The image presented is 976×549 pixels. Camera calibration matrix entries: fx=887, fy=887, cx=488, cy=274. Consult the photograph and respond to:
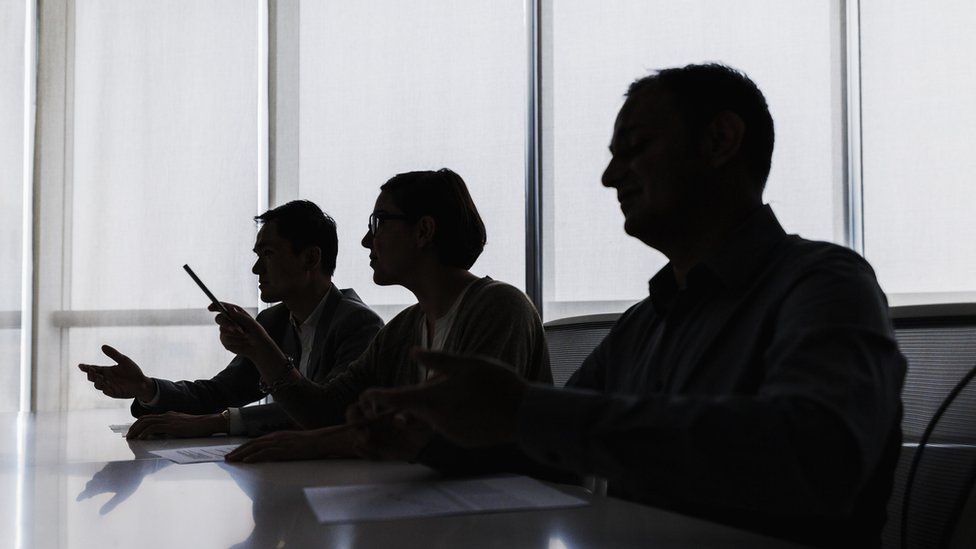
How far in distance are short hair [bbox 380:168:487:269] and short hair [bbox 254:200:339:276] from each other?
685 mm

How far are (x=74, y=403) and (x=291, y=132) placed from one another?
162cm

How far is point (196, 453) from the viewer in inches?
63.2

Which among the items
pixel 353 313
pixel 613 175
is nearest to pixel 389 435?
pixel 613 175

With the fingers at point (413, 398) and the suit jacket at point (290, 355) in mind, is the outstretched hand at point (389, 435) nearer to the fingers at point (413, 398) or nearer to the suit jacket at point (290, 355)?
the fingers at point (413, 398)

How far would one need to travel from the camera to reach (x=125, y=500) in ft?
3.72

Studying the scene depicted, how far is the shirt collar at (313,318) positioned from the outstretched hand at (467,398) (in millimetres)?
1706

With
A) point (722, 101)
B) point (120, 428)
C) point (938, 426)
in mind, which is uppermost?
point (722, 101)

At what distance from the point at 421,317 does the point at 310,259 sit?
72 cm

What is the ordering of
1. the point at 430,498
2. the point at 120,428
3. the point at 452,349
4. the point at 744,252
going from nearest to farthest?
the point at 430,498 → the point at 744,252 → the point at 452,349 → the point at 120,428

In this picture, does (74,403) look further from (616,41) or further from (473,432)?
(473,432)

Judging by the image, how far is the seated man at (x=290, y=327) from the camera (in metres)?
2.36

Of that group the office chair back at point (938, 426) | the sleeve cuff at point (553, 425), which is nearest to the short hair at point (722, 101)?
the office chair back at point (938, 426)

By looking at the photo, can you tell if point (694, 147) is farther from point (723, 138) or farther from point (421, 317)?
point (421, 317)

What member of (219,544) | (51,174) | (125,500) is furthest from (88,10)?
(219,544)
